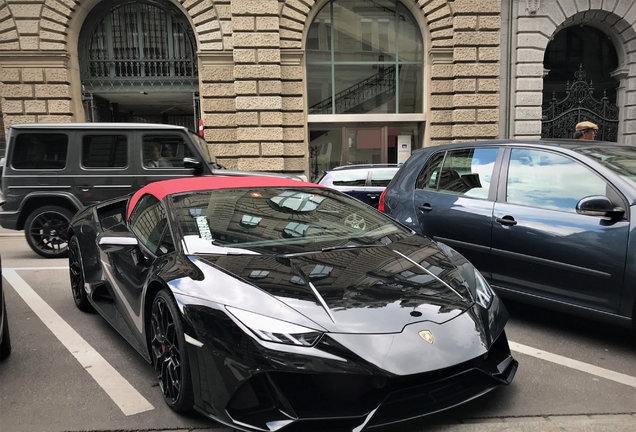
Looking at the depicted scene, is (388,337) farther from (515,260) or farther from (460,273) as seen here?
(515,260)

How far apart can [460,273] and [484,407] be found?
0.74 m

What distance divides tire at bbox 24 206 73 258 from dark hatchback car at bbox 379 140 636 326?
17.5 ft

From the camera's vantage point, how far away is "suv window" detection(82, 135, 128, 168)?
7102mm

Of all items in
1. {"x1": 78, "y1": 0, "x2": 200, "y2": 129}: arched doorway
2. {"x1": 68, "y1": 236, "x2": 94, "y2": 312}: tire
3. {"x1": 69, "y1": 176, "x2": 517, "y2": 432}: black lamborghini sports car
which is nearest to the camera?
{"x1": 69, "y1": 176, "x2": 517, "y2": 432}: black lamborghini sports car

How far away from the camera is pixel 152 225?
3236 millimetres

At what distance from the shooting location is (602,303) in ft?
10.9

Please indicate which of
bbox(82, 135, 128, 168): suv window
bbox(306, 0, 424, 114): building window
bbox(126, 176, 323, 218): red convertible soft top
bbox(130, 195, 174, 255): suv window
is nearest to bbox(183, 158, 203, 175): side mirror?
bbox(82, 135, 128, 168): suv window

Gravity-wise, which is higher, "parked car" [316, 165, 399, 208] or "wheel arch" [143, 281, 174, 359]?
"parked car" [316, 165, 399, 208]

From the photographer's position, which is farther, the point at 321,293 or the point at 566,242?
the point at 566,242

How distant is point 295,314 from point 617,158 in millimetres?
3053

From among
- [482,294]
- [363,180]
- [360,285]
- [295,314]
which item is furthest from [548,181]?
[363,180]

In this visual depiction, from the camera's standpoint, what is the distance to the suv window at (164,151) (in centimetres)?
720

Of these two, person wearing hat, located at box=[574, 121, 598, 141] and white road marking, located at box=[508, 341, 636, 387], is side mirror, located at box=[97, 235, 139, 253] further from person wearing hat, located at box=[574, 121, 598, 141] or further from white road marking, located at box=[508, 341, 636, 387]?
person wearing hat, located at box=[574, 121, 598, 141]

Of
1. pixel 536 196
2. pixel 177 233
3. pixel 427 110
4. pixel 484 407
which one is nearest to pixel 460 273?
pixel 484 407
